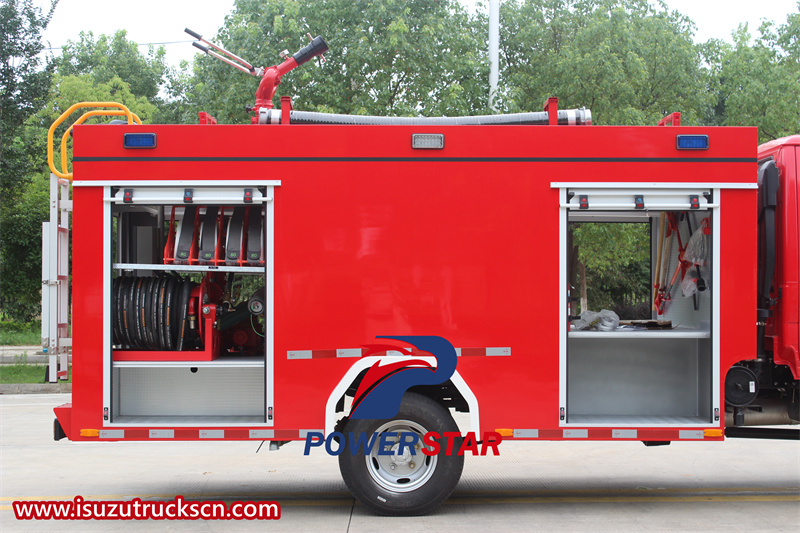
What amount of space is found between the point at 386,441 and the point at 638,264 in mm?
15883

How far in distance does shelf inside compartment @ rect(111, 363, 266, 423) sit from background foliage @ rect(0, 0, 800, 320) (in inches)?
323

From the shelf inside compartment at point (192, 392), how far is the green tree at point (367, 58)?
841 centimetres

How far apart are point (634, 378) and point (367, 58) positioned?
9.45 m

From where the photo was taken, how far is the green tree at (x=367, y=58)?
13.8 m

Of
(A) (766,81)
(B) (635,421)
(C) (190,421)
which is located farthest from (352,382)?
(A) (766,81)

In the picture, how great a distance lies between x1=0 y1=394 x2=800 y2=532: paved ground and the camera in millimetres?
5668

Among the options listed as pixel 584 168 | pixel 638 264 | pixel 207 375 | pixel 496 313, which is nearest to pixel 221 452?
pixel 207 375

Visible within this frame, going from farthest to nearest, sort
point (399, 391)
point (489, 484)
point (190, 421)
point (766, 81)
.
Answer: point (766, 81)
point (489, 484)
point (190, 421)
point (399, 391)

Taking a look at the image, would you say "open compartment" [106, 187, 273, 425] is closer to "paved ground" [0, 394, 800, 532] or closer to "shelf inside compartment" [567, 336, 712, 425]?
"paved ground" [0, 394, 800, 532]

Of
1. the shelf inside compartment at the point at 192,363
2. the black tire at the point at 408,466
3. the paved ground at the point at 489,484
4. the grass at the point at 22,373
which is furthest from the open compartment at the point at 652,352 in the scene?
the grass at the point at 22,373

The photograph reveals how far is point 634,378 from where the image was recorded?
241 inches

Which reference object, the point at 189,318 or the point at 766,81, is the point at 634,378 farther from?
the point at 766,81

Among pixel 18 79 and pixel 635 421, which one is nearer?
pixel 635 421

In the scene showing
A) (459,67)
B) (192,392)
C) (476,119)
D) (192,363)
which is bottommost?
(192,392)
